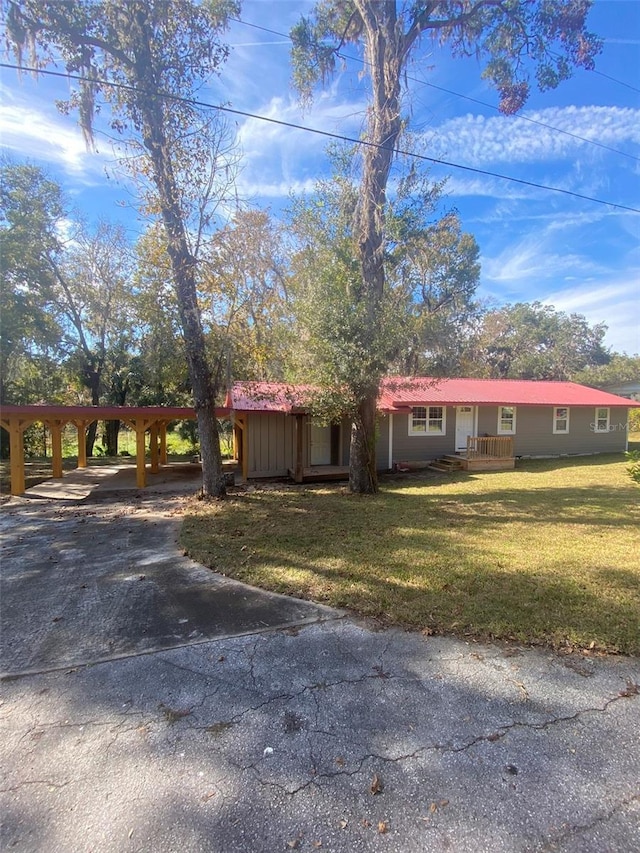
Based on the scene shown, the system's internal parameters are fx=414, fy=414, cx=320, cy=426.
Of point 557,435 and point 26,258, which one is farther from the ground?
point 26,258

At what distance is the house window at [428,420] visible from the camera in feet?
49.0

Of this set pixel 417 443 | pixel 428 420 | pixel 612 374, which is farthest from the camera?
pixel 612 374

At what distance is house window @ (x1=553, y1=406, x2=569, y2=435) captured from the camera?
1739cm

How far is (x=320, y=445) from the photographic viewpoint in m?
13.8

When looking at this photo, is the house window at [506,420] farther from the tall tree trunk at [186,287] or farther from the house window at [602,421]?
the tall tree trunk at [186,287]

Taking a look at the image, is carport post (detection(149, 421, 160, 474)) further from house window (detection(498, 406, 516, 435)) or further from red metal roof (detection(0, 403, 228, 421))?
house window (detection(498, 406, 516, 435))

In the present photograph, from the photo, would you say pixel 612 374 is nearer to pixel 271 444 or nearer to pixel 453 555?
pixel 271 444

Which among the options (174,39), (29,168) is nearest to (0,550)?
(174,39)

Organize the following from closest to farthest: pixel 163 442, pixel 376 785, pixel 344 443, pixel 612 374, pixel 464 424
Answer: pixel 376 785
pixel 344 443
pixel 163 442
pixel 464 424
pixel 612 374

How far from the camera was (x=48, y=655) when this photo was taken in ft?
9.96

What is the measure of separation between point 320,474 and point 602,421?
1437 cm

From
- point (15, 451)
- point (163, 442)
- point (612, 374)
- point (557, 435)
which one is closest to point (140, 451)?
point (15, 451)

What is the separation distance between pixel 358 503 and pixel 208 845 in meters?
7.16

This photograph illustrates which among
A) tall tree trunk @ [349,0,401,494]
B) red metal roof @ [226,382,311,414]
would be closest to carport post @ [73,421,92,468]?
red metal roof @ [226,382,311,414]
